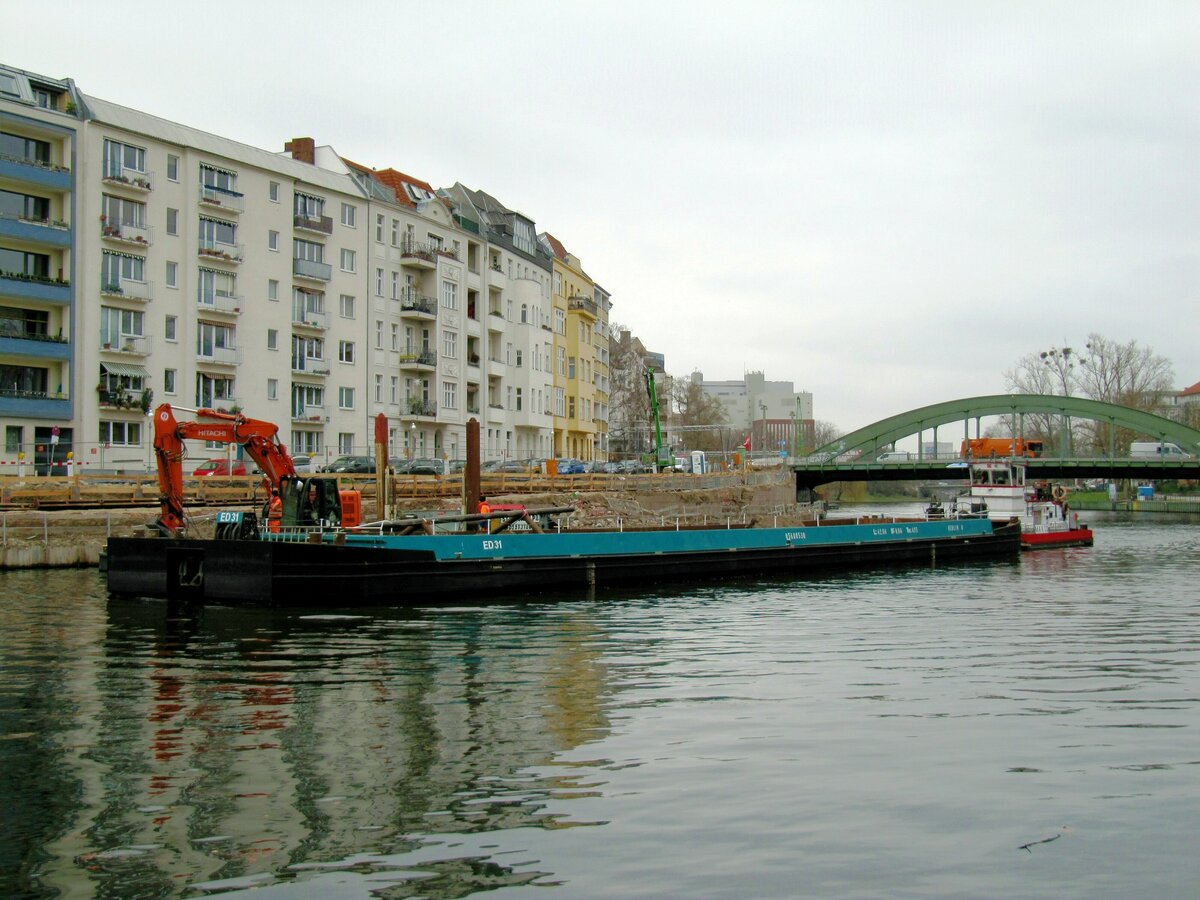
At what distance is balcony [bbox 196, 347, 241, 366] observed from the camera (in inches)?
1964

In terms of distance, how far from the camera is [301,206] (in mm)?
56500

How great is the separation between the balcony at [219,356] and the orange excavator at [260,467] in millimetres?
24335

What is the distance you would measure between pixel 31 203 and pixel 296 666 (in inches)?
1458

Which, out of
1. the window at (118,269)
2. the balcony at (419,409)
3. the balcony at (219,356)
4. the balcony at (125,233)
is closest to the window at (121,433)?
the balcony at (219,356)

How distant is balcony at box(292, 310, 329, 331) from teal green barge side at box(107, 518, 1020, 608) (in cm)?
3094

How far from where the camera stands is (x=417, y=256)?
62.5 metres

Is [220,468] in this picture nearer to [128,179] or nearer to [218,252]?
[218,252]

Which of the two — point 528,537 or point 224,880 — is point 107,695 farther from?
point 528,537

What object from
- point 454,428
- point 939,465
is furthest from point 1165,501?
point 454,428

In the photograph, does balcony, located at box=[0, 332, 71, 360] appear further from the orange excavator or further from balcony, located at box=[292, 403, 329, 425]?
the orange excavator

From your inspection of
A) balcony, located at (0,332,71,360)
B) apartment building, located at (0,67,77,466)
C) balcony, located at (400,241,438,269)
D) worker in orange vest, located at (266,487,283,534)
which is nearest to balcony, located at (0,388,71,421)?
apartment building, located at (0,67,77,466)

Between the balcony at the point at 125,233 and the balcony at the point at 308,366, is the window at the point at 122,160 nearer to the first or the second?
the balcony at the point at 125,233

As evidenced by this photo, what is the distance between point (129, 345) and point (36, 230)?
579 centimetres

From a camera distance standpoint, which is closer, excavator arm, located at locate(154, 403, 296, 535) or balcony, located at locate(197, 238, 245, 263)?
excavator arm, located at locate(154, 403, 296, 535)
